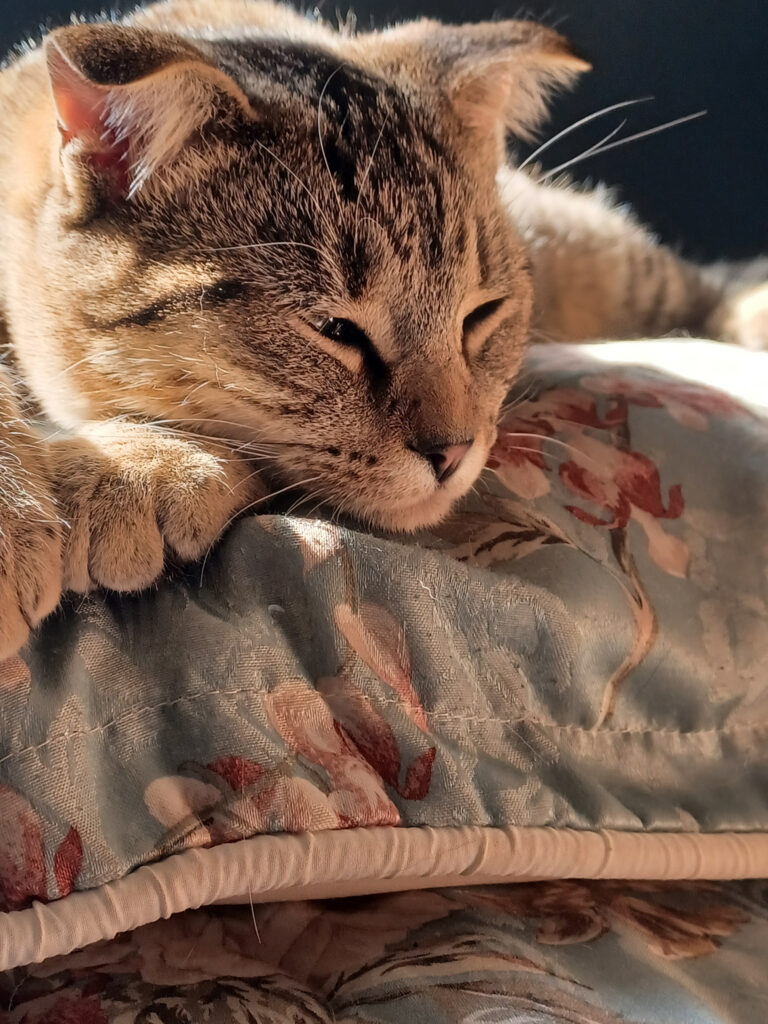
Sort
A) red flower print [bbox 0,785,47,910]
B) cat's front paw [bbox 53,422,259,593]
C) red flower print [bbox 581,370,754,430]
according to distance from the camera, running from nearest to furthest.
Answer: red flower print [bbox 0,785,47,910] → cat's front paw [bbox 53,422,259,593] → red flower print [bbox 581,370,754,430]

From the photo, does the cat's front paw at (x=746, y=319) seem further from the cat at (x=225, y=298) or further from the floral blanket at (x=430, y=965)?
the floral blanket at (x=430, y=965)

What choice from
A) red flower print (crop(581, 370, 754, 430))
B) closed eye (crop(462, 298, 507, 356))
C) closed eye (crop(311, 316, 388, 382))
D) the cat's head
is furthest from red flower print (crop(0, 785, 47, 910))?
red flower print (crop(581, 370, 754, 430))

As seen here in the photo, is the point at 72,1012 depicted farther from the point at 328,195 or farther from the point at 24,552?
the point at 328,195

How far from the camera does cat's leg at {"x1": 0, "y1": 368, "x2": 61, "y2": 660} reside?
559mm

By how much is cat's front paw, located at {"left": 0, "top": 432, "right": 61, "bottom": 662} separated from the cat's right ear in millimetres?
300

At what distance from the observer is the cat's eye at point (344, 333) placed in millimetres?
779

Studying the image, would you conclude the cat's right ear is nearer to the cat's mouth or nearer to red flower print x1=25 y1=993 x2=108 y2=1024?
the cat's mouth

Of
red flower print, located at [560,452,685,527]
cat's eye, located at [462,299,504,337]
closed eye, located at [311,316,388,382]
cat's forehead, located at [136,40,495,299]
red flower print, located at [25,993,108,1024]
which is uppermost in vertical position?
cat's forehead, located at [136,40,495,299]

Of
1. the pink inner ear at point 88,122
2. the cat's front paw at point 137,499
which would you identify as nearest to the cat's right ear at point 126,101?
the pink inner ear at point 88,122

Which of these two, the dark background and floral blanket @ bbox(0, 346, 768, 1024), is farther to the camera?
the dark background

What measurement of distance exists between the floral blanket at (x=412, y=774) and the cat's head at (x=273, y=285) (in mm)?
111

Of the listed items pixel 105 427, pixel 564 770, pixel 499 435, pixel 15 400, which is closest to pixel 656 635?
pixel 564 770

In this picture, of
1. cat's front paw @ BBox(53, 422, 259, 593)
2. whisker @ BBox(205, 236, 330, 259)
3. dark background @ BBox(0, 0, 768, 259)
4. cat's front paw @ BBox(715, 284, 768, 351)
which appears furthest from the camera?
dark background @ BBox(0, 0, 768, 259)

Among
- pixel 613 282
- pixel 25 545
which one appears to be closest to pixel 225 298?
pixel 25 545
